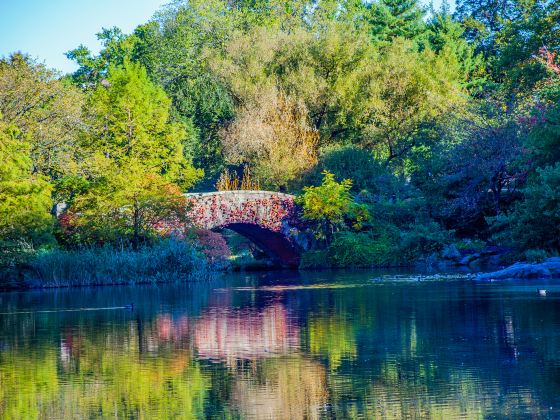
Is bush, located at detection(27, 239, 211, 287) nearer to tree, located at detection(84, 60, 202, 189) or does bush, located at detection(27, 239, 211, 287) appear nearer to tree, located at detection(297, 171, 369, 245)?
tree, located at detection(297, 171, 369, 245)

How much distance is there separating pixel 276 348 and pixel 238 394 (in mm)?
3670

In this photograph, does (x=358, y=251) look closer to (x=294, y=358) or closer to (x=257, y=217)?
(x=257, y=217)

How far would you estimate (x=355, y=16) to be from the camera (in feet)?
230

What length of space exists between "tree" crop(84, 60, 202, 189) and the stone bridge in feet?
15.5

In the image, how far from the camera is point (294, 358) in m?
13.6

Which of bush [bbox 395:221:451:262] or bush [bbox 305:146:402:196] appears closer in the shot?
bush [bbox 395:221:451:262]

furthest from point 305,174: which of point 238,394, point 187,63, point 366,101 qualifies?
point 238,394

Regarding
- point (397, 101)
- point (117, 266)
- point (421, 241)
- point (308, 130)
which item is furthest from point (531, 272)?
point (397, 101)

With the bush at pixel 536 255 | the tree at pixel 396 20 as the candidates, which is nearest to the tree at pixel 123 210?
the bush at pixel 536 255

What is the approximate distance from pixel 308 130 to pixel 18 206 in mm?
18874

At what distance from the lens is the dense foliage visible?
37.4 metres

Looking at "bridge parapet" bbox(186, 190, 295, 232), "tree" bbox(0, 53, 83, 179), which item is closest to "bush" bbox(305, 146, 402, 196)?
"bridge parapet" bbox(186, 190, 295, 232)

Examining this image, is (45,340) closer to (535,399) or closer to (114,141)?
(535,399)

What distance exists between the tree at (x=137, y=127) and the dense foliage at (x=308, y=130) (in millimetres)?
133
